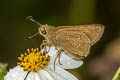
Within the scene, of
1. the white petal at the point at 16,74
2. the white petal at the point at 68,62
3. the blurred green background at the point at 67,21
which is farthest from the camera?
the blurred green background at the point at 67,21

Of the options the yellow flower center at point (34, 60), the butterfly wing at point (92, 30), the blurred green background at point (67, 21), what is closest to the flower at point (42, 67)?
the yellow flower center at point (34, 60)

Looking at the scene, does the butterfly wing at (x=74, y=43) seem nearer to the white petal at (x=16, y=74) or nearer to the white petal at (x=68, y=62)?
the white petal at (x=68, y=62)

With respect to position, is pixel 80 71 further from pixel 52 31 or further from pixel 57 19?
pixel 52 31

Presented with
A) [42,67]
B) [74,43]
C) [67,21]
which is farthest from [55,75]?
[67,21]

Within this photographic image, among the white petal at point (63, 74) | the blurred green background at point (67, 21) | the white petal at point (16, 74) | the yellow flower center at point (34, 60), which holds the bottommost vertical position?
the white petal at point (63, 74)

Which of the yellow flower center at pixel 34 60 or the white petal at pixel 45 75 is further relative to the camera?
the yellow flower center at pixel 34 60

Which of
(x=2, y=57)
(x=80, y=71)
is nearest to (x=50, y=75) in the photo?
(x=80, y=71)

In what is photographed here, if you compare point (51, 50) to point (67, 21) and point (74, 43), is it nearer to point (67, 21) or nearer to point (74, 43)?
point (74, 43)
